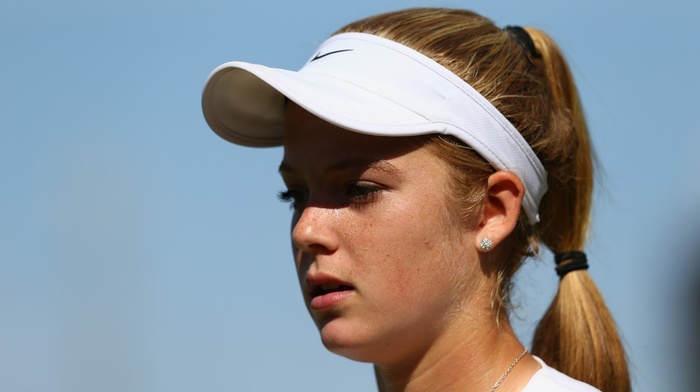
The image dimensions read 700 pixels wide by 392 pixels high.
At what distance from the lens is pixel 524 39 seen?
397 cm

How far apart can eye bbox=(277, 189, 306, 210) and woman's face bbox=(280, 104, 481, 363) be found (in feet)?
0.46

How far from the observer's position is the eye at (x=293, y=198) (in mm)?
3592

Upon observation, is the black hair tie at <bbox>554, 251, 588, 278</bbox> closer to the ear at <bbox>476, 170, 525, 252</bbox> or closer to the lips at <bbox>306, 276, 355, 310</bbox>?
the ear at <bbox>476, 170, 525, 252</bbox>

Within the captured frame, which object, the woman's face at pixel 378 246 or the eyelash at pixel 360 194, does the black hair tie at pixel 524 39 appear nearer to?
the woman's face at pixel 378 246

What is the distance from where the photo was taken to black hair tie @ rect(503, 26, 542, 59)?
154 inches

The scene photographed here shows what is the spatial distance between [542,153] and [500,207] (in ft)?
1.06

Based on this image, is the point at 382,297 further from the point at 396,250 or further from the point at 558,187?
the point at 558,187

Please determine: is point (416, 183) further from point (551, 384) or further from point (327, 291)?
point (551, 384)

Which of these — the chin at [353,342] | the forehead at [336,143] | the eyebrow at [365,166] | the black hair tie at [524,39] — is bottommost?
the chin at [353,342]

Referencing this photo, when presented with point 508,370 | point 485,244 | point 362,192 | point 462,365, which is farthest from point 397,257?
point 508,370

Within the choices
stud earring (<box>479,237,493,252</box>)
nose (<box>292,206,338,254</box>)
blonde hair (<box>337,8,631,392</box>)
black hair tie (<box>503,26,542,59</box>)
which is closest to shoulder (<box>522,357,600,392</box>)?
blonde hair (<box>337,8,631,392</box>)

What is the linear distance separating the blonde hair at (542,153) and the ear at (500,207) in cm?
4

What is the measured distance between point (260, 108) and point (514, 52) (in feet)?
2.79

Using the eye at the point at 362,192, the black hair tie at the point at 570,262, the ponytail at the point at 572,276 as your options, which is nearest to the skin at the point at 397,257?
the eye at the point at 362,192
